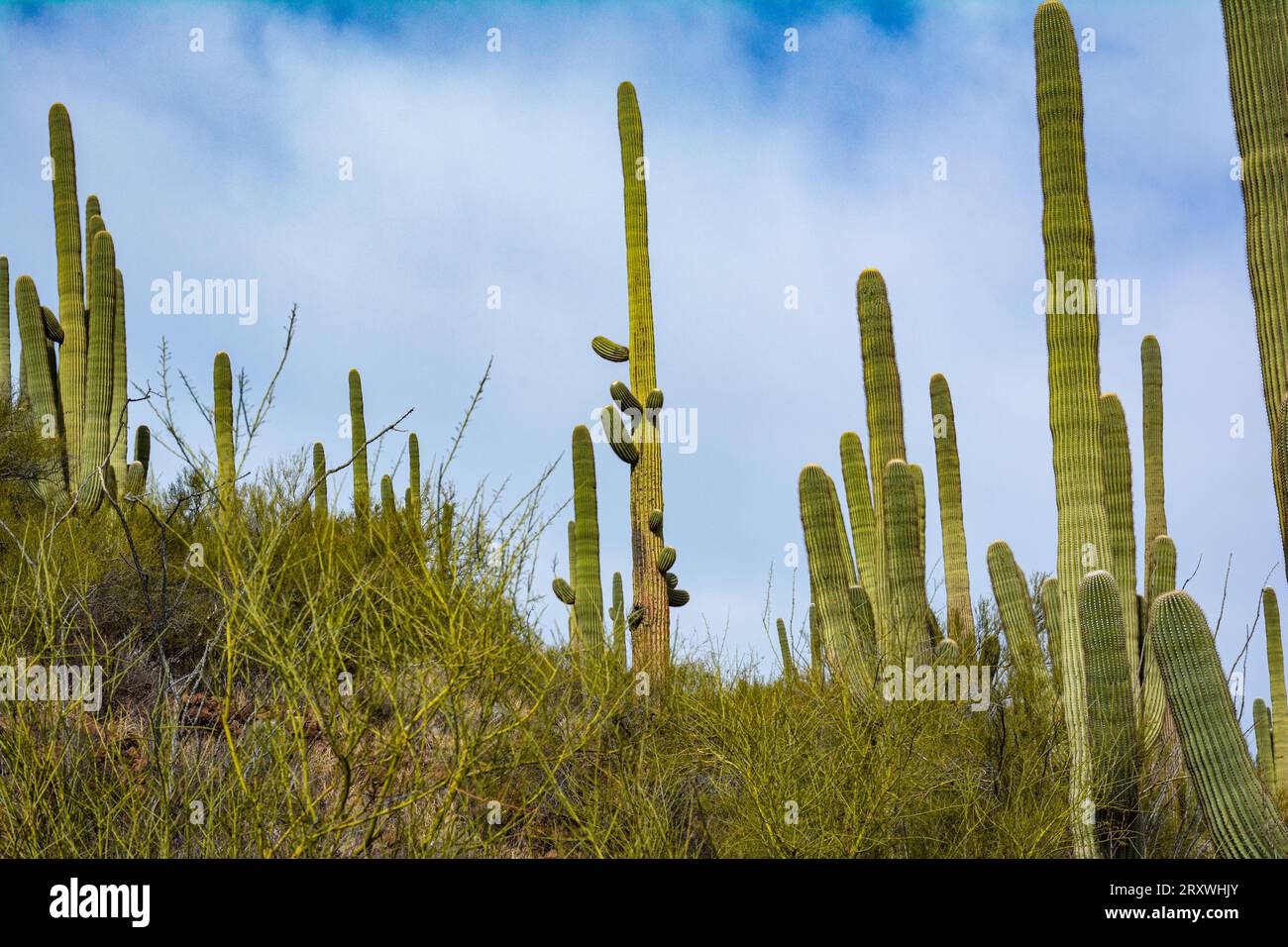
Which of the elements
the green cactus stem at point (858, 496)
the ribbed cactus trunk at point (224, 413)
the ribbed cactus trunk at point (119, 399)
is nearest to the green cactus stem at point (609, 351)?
the green cactus stem at point (858, 496)

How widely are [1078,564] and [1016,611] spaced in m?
2.85

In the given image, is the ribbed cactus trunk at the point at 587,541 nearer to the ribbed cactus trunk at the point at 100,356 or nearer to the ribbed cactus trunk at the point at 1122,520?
the ribbed cactus trunk at the point at 1122,520

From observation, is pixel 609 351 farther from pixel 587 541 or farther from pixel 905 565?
pixel 905 565

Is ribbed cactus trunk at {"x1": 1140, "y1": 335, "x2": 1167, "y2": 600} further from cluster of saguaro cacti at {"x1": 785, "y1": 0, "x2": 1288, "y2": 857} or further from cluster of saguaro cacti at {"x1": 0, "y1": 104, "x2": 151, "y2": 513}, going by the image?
cluster of saguaro cacti at {"x1": 0, "y1": 104, "x2": 151, "y2": 513}

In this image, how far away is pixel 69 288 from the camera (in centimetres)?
1312

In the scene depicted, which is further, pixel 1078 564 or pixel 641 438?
pixel 641 438

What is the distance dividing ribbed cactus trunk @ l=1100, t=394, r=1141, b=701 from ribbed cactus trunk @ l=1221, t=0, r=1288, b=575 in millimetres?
1507

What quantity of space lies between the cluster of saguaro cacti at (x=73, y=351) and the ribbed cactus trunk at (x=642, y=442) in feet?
20.5

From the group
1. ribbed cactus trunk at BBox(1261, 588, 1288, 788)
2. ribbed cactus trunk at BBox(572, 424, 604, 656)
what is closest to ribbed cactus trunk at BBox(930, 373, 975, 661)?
ribbed cactus trunk at BBox(572, 424, 604, 656)

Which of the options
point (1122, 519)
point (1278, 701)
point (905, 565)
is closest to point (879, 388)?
point (905, 565)

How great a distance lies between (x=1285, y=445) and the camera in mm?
5625

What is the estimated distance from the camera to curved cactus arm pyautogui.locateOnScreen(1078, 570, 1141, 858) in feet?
23.2
